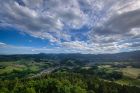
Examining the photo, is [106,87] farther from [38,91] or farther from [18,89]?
[18,89]

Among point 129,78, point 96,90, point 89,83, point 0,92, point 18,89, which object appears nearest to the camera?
point 0,92

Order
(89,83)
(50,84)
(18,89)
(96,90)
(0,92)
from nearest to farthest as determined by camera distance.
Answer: (0,92)
(18,89)
(50,84)
(96,90)
(89,83)

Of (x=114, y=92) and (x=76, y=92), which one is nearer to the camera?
(x=76, y=92)

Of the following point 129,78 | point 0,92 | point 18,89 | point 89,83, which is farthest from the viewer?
point 129,78

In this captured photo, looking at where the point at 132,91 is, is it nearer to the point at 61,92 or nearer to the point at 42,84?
the point at 61,92

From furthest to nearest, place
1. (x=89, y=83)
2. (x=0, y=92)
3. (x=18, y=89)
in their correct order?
(x=89, y=83) → (x=18, y=89) → (x=0, y=92)

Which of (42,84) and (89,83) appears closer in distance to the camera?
(42,84)

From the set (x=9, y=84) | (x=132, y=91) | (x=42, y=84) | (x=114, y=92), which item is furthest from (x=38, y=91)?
(x=132, y=91)

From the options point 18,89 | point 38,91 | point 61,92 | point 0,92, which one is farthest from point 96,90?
point 0,92
